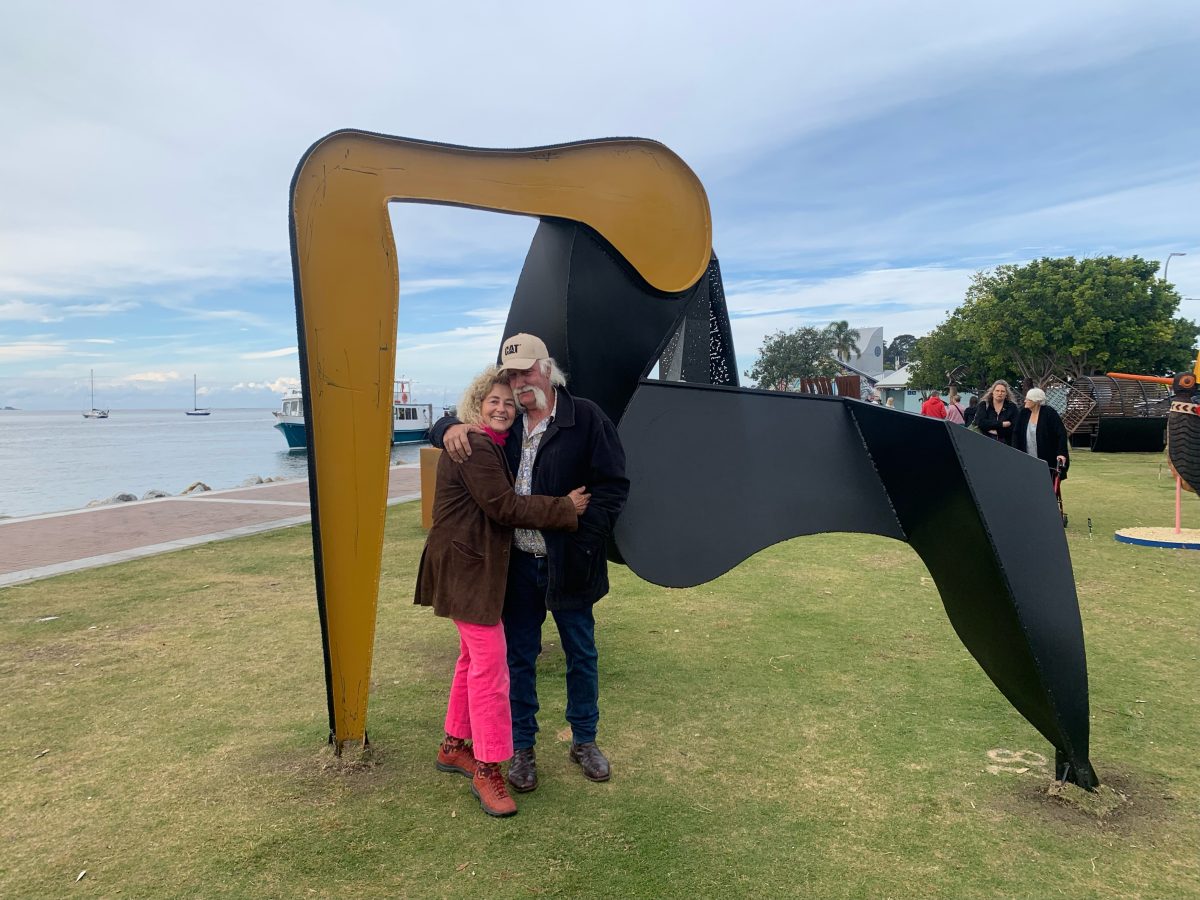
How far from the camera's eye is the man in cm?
272

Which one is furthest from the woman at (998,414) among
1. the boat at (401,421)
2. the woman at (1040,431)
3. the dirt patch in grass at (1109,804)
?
the boat at (401,421)

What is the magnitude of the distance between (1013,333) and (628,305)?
102ft

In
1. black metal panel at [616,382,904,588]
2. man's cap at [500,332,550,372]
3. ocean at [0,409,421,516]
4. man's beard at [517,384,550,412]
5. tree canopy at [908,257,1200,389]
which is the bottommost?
ocean at [0,409,421,516]

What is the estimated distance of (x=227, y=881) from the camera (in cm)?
236

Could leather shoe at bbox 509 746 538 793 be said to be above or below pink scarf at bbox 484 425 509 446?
below

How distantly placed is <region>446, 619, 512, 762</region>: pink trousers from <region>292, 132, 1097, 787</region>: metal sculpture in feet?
1.49

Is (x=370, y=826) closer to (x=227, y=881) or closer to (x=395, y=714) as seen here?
(x=227, y=881)

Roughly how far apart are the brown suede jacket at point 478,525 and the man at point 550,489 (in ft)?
0.25

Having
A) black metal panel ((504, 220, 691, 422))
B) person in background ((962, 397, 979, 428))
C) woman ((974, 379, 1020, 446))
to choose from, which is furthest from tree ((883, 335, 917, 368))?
black metal panel ((504, 220, 691, 422))

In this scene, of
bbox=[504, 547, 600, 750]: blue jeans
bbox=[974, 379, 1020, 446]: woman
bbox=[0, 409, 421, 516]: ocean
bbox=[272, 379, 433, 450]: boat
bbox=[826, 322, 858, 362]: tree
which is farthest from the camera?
bbox=[826, 322, 858, 362]: tree

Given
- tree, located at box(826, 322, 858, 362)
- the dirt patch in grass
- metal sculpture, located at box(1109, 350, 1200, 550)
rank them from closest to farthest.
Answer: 1. the dirt patch in grass
2. metal sculpture, located at box(1109, 350, 1200, 550)
3. tree, located at box(826, 322, 858, 362)

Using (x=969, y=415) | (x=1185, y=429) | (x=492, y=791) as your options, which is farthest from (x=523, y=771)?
(x=969, y=415)

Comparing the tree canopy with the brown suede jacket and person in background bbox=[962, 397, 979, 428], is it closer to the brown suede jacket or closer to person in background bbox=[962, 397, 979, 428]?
person in background bbox=[962, 397, 979, 428]

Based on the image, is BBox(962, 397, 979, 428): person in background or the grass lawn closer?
the grass lawn
